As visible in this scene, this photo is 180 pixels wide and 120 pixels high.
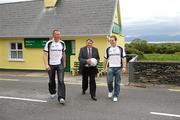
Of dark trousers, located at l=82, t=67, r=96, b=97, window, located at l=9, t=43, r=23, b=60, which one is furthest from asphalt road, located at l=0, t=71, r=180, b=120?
window, located at l=9, t=43, r=23, b=60

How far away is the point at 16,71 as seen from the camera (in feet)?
70.9

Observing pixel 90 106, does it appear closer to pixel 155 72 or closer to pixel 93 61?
pixel 93 61

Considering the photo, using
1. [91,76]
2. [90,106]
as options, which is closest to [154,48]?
[91,76]

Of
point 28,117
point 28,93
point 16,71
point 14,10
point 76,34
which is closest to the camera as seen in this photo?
point 28,117

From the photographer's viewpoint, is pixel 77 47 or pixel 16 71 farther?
pixel 16 71

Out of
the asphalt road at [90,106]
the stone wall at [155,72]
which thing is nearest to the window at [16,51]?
the asphalt road at [90,106]

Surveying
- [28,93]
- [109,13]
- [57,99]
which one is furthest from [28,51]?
[57,99]

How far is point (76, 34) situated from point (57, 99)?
33.1 ft

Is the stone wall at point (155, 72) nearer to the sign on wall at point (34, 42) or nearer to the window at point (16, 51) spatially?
the sign on wall at point (34, 42)

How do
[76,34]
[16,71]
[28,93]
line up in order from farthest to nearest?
[16,71] < [76,34] < [28,93]

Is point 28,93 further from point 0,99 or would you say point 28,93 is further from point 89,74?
point 89,74

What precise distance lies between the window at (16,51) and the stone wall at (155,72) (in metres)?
10.6

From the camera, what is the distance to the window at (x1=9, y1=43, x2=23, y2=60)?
22266 millimetres

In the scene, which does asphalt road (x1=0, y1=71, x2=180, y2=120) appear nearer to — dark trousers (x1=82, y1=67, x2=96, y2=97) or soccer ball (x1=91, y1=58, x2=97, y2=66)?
dark trousers (x1=82, y1=67, x2=96, y2=97)
